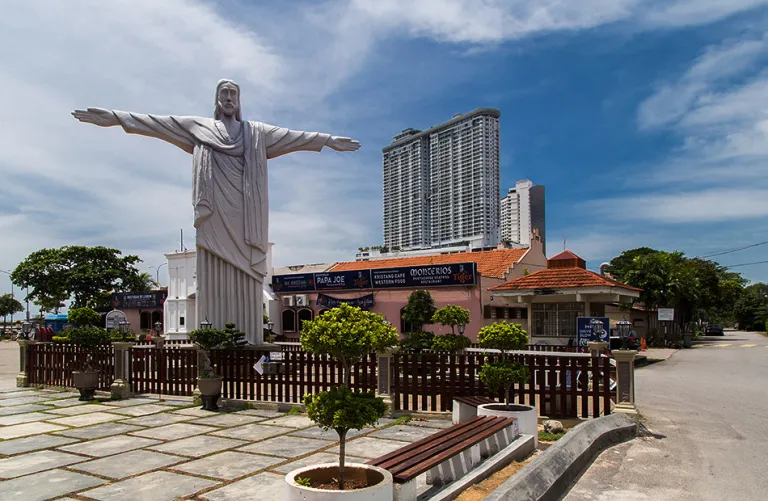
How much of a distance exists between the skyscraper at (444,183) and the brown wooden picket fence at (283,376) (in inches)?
1835

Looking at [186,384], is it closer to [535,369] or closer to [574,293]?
[535,369]

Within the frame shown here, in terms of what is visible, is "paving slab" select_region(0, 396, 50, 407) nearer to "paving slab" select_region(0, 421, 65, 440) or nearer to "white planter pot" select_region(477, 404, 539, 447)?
"paving slab" select_region(0, 421, 65, 440)

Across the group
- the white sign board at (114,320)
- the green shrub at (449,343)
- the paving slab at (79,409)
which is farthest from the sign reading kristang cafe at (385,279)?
the paving slab at (79,409)

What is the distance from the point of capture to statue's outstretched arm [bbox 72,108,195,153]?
1264 centimetres

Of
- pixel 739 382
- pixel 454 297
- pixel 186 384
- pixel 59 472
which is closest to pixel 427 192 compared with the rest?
pixel 454 297

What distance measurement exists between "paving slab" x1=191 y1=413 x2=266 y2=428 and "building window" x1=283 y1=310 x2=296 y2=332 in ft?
76.9

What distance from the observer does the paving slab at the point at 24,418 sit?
33.0 ft

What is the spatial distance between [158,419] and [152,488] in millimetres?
4429

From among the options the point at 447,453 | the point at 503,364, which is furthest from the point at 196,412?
the point at 447,453

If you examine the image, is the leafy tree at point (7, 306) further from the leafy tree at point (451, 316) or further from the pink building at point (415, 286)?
the leafy tree at point (451, 316)

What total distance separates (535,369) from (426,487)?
4.35 metres

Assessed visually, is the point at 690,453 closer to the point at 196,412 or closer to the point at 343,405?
the point at 343,405

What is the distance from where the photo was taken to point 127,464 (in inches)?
280

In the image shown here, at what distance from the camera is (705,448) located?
822cm
